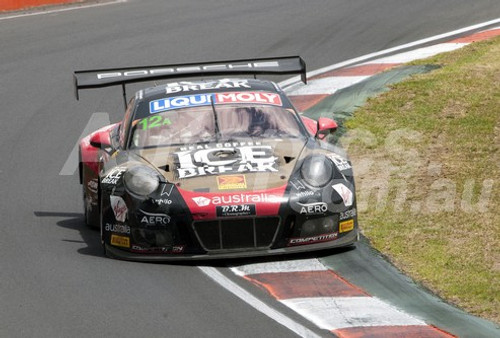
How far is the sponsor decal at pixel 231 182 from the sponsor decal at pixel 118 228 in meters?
0.71

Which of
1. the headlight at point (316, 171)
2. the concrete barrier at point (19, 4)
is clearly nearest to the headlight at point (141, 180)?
the headlight at point (316, 171)

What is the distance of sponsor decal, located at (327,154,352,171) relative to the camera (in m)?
9.24

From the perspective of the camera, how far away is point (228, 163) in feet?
30.0

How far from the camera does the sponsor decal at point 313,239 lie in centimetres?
875

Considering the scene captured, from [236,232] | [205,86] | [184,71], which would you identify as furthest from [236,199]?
[184,71]

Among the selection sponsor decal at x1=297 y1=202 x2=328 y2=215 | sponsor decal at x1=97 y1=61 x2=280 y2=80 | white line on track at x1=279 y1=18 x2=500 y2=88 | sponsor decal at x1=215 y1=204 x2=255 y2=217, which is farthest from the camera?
white line on track at x1=279 y1=18 x2=500 y2=88

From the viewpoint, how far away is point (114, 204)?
8961 millimetres

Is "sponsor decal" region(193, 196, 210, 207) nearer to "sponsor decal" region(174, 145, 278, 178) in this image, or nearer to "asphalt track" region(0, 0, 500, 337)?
"sponsor decal" region(174, 145, 278, 178)

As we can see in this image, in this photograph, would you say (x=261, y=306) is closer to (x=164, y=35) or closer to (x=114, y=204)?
(x=114, y=204)

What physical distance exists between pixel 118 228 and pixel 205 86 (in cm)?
200

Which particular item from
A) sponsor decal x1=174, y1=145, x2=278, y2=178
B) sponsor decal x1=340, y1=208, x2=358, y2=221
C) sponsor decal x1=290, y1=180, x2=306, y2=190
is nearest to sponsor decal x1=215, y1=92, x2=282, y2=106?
sponsor decal x1=174, y1=145, x2=278, y2=178

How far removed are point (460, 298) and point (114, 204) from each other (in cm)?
256

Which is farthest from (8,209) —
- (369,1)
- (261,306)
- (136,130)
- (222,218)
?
(369,1)

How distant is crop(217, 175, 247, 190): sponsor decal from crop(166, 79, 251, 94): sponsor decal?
5.31ft
